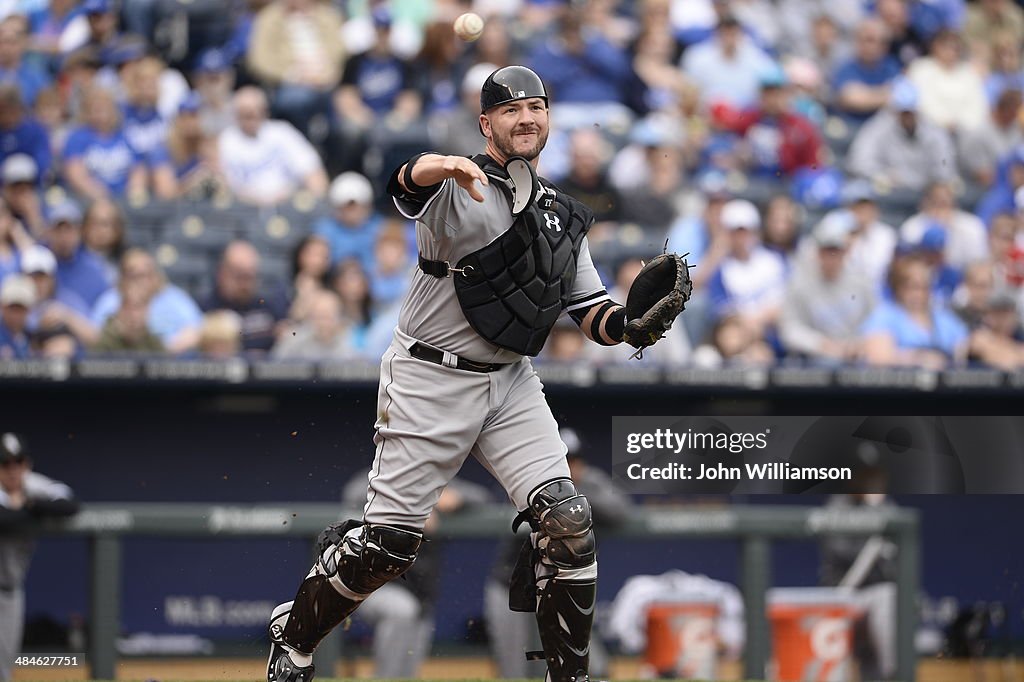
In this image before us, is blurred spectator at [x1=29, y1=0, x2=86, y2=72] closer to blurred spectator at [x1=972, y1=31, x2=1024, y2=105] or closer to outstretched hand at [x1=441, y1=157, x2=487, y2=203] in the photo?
outstretched hand at [x1=441, y1=157, x2=487, y2=203]

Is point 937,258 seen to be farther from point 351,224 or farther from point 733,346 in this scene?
point 351,224

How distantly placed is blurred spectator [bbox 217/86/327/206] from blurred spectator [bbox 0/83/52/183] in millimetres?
919

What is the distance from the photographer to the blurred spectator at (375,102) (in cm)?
834

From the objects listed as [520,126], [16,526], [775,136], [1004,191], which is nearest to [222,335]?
[16,526]

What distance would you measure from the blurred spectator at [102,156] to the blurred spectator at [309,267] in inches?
44.0

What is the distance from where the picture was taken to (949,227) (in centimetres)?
857

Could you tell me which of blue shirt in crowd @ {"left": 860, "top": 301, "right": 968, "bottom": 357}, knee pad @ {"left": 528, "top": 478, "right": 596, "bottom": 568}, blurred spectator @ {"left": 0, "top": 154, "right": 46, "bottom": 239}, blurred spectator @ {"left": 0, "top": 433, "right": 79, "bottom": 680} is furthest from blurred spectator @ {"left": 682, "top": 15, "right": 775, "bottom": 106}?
knee pad @ {"left": 528, "top": 478, "right": 596, "bottom": 568}

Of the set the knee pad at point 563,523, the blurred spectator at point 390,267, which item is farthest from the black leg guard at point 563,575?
the blurred spectator at point 390,267

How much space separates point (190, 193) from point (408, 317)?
3.95m

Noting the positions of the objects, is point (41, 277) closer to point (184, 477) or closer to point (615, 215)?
point (184, 477)

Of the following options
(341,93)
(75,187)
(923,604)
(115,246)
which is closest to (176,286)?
(115,246)

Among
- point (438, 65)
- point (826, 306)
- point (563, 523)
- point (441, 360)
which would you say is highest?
point (438, 65)

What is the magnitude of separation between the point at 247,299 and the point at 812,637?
3.01 meters

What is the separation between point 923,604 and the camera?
7.15 m
